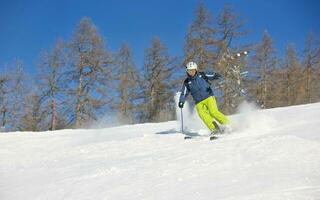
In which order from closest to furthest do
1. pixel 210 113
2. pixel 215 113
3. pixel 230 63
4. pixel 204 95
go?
pixel 215 113, pixel 210 113, pixel 204 95, pixel 230 63

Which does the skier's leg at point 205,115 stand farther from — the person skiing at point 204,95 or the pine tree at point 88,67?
the pine tree at point 88,67

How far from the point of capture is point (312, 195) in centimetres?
390

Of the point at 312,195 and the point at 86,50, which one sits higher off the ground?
the point at 86,50

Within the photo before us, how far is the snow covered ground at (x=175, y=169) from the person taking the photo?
14.7 ft

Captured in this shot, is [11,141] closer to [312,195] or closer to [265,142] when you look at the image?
[265,142]

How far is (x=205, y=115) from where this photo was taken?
9414 millimetres

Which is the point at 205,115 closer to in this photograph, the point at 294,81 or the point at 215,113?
the point at 215,113

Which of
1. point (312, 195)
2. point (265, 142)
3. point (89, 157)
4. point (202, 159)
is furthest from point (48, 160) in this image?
point (312, 195)

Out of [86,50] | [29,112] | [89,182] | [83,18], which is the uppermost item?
[83,18]

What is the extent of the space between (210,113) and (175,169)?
4088 mm

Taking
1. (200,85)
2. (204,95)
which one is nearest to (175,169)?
(204,95)

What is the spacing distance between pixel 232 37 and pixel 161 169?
79.6 ft

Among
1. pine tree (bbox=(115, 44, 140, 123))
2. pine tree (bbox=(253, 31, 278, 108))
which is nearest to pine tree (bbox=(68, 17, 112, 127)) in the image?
pine tree (bbox=(115, 44, 140, 123))

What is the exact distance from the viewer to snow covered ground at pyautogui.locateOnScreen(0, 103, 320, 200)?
177 inches
